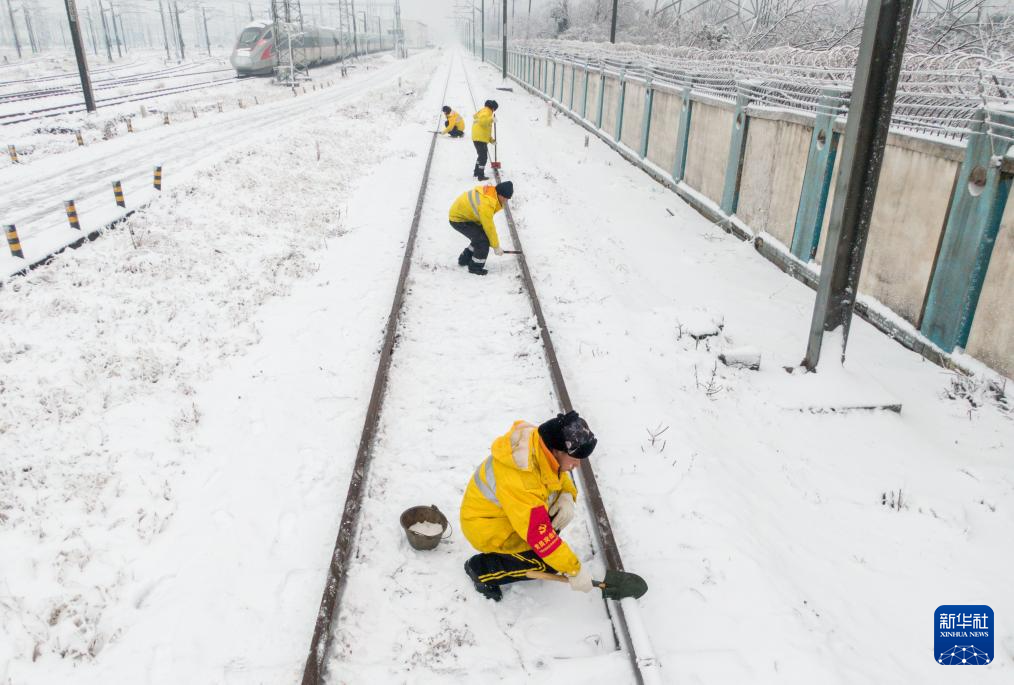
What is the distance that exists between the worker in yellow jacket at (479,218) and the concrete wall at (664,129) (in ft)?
24.0

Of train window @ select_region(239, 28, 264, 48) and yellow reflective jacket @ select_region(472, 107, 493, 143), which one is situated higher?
train window @ select_region(239, 28, 264, 48)

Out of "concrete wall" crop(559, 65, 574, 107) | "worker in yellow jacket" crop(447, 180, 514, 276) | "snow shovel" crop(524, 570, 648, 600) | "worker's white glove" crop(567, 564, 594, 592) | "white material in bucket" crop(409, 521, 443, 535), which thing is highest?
"concrete wall" crop(559, 65, 574, 107)

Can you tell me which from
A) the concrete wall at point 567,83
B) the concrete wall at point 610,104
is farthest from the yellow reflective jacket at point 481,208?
the concrete wall at point 567,83

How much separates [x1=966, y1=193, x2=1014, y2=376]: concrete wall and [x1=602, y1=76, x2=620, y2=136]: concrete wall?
15089 millimetres

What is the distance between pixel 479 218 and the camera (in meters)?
9.01

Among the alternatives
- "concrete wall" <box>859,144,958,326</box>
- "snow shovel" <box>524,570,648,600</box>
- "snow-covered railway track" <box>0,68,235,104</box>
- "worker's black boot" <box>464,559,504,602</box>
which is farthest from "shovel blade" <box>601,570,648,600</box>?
"snow-covered railway track" <box>0,68,235,104</box>

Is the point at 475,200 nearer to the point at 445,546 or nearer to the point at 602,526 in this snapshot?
the point at 445,546

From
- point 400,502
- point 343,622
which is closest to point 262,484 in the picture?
point 400,502

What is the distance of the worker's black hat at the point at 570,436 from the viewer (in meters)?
3.33

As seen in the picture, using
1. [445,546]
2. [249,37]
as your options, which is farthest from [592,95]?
[249,37]

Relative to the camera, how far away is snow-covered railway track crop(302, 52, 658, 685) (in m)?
3.59

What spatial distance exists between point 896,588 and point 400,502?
342 cm

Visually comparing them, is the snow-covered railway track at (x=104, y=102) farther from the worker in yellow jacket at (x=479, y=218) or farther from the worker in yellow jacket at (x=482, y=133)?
the worker in yellow jacket at (x=479, y=218)

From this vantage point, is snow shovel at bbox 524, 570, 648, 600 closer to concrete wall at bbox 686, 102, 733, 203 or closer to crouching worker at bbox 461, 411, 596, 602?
crouching worker at bbox 461, 411, 596, 602
